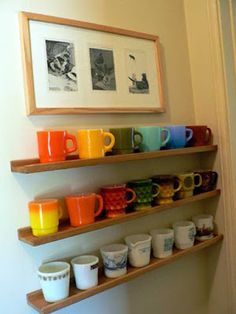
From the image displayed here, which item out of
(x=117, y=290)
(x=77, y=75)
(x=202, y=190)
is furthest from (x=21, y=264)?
(x=202, y=190)

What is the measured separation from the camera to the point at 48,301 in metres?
0.84

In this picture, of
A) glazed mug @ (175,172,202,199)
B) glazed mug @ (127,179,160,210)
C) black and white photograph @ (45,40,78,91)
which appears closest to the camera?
black and white photograph @ (45,40,78,91)

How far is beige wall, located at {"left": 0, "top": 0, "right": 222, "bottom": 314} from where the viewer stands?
2.82 feet

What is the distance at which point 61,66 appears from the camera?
942 mm

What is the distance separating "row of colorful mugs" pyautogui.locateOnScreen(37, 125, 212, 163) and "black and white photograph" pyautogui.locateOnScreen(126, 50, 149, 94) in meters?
0.17

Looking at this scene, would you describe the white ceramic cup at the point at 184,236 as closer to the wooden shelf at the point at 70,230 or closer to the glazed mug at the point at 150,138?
the wooden shelf at the point at 70,230

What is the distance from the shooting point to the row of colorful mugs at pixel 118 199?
831 mm

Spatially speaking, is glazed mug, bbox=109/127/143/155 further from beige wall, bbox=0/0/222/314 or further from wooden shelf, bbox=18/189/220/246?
wooden shelf, bbox=18/189/220/246

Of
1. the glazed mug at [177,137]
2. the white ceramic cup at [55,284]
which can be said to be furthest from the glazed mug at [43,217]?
the glazed mug at [177,137]

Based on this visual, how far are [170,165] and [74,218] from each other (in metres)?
0.50

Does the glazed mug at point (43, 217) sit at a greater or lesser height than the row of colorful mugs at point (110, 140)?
lesser

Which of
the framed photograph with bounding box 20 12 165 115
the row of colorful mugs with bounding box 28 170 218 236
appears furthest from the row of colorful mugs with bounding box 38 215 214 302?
the framed photograph with bounding box 20 12 165 115

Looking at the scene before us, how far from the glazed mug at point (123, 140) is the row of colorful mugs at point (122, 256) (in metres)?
0.31

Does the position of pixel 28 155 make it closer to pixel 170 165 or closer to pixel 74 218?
pixel 74 218
